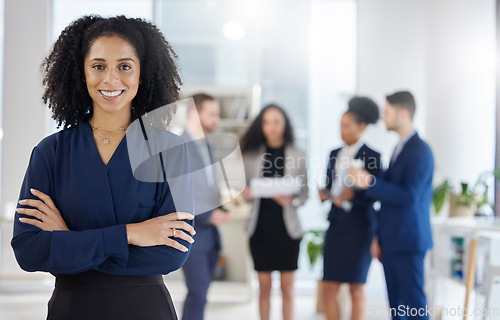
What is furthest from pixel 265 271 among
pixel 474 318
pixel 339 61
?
pixel 339 61

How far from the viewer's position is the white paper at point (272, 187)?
3.07m

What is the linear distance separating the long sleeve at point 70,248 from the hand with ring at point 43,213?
23mm

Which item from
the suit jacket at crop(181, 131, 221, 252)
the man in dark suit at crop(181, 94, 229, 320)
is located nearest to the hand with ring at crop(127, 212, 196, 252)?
the suit jacket at crop(181, 131, 221, 252)

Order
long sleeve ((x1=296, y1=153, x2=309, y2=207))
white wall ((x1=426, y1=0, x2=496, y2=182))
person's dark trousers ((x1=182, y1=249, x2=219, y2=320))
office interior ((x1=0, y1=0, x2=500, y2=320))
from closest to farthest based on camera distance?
person's dark trousers ((x1=182, y1=249, x2=219, y2=320))
long sleeve ((x1=296, y1=153, x2=309, y2=207))
white wall ((x1=426, y1=0, x2=496, y2=182))
office interior ((x1=0, y1=0, x2=500, y2=320))

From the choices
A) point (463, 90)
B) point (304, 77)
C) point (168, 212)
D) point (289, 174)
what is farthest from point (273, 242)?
point (304, 77)

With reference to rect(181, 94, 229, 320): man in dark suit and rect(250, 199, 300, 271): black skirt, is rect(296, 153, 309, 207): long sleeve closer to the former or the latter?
rect(250, 199, 300, 271): black skirt

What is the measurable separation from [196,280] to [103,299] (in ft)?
4.95

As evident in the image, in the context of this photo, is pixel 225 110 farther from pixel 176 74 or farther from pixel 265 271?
pixel 176 74

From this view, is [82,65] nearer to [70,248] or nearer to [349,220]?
[70,248]

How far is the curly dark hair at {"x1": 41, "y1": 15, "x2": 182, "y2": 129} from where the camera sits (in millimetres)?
1384

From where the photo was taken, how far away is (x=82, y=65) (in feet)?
4.59

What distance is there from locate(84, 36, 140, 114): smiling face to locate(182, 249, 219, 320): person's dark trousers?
1533mm

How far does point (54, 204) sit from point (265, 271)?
6.38 ft

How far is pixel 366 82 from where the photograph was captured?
193 inches
